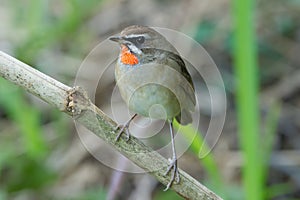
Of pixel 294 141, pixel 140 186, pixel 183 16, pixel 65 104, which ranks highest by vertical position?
pixel 183 16

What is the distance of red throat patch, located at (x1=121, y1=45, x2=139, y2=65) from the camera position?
5.27ft

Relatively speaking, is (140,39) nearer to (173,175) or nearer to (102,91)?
(173,175)

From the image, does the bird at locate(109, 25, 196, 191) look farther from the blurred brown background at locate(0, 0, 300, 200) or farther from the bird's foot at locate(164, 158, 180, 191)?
the blurred brown background at locate(0, 0, 300, 200)

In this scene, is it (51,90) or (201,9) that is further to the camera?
(201,9)

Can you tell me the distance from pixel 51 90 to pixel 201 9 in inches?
111

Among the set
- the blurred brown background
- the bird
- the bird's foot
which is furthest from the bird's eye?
the blurred brown background

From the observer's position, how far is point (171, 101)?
1.75m

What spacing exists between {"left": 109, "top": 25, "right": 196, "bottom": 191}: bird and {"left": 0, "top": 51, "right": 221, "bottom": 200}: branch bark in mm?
29

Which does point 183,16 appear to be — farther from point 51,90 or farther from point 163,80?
point 51,90

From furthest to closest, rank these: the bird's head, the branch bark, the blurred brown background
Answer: the blurred brown background → the bird's head → the branch bark

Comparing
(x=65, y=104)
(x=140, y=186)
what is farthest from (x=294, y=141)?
(x=65, y=104)

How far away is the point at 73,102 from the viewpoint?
145 centimetres

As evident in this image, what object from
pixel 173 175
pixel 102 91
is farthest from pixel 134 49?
pixel 102 91

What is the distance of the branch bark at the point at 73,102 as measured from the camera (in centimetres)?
144
